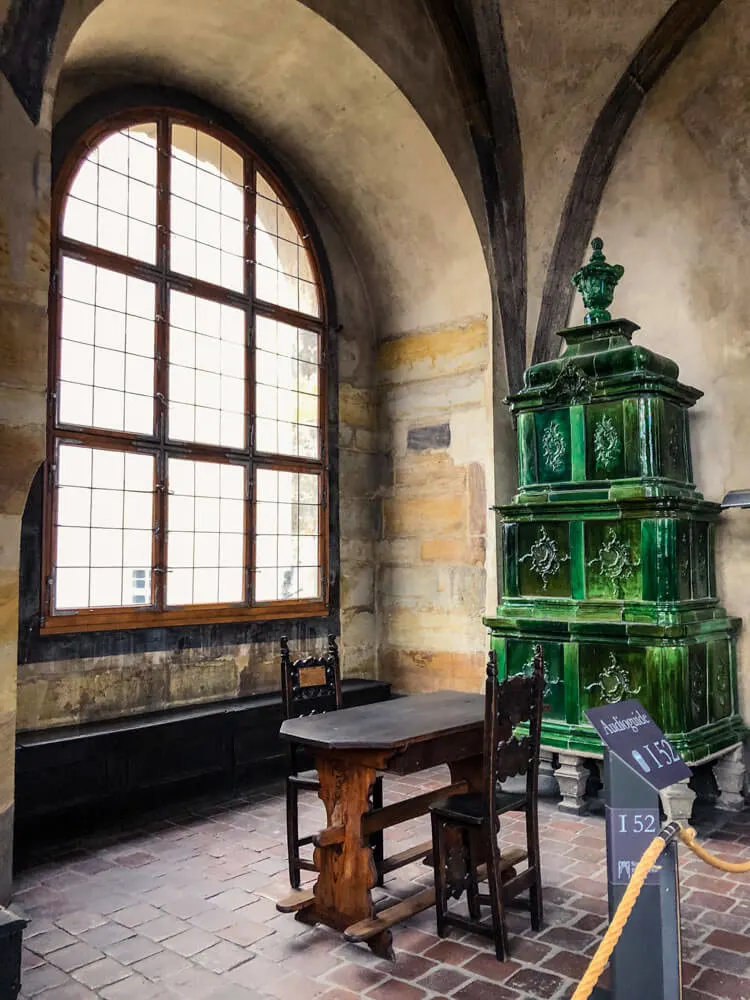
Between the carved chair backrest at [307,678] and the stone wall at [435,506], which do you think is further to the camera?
the stone wall at [435,506]

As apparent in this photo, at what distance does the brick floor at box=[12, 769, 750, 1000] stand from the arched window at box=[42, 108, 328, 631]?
164cm

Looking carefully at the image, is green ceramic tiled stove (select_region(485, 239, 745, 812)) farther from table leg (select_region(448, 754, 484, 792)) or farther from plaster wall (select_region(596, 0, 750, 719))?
table leg (select_region(448, 754, 484, 792))

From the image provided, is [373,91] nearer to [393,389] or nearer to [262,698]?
[393,389]

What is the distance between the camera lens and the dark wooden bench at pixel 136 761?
4.46 meters

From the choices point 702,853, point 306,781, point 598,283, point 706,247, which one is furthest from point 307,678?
point 706,247

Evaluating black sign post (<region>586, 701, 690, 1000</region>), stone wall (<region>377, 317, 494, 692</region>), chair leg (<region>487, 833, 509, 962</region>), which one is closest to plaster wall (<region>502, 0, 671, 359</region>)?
stone wall (<region>377, 317, 494, 692</region>)

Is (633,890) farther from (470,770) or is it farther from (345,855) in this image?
(470,770)

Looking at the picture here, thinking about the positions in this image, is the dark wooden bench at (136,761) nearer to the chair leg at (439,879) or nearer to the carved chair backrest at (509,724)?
the chair leg at (439,879)

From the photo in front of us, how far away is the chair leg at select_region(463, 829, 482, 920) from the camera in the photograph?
133 inches

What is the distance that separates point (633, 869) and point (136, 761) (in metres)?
3.55

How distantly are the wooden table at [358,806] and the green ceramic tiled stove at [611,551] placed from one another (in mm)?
1486

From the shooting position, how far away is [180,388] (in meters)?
5.87

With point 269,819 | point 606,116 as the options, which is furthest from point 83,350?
point 606,116

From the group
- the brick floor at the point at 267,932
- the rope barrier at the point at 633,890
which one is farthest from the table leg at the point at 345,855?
the rope barrier at the point at 633,890
